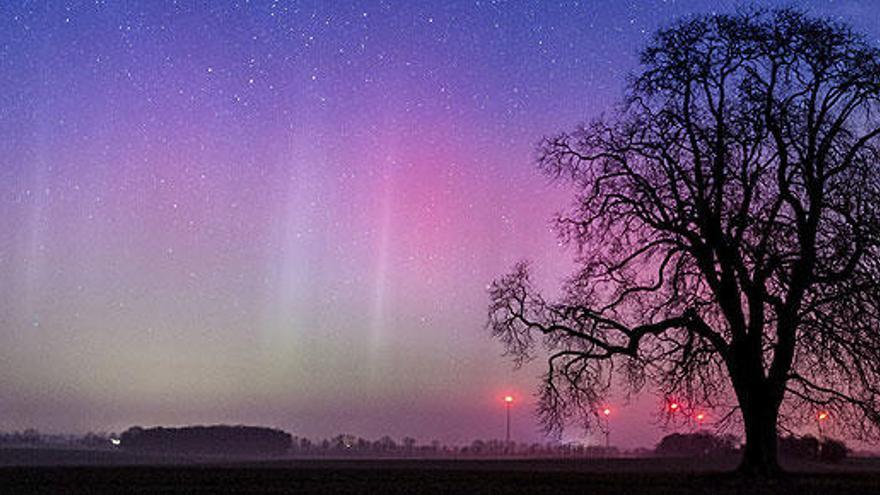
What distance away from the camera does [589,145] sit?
107 ft

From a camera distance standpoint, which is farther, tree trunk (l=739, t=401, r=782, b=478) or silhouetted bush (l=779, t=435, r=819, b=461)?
silhouetted bush (l=779, t=435, r=819, b=461)

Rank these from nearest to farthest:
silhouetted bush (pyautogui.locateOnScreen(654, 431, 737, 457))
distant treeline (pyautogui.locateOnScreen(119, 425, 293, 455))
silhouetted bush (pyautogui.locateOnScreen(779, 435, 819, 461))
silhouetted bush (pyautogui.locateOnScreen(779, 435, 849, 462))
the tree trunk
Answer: the tree trunk < silhouetted bush (pyautogui.locateOnScreen(779, 435, 849, 462)) < silhouetted bush (pyautogui.locateOnScreen(779, 435, 819, 461)) < silhouetted bush (pyautogui.locateOnScreen(654, 431, 737, 457)) < distant treeline (pyautogui.locateOnScreen(119, 425, 293, 455))

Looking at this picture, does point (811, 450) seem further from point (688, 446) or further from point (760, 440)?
point (760, 440)

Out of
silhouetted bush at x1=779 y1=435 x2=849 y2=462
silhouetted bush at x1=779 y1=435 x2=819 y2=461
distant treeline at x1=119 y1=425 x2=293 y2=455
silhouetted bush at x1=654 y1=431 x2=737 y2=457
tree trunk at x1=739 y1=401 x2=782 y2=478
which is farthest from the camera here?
distant treeline at x1=119 y1=425 x2=293 y2=455

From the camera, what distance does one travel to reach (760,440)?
29.2 metres

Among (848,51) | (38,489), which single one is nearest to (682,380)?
(848,51)

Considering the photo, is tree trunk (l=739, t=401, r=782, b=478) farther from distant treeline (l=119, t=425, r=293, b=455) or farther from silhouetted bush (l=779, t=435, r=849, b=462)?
distant treeline (l=119, t=425, r=293, b=455)

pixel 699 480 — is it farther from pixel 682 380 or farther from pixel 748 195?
pixel 748 195

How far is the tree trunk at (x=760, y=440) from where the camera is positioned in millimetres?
28916

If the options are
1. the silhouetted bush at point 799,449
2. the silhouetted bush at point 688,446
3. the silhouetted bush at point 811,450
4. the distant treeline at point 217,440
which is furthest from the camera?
the distant treeline at point 217,440

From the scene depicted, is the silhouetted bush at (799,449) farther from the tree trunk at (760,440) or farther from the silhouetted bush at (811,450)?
the tree trunk at (760,440)

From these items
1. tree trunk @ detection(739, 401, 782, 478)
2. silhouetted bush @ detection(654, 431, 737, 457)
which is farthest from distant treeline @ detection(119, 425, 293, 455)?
tree trunk @ detection(739, 401, 782, 478)

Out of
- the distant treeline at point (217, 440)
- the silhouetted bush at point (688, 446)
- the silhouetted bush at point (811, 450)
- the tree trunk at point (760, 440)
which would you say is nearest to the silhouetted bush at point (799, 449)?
the silhouetted bush at point (811, 450)

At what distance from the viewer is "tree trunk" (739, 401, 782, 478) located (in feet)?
94.9
